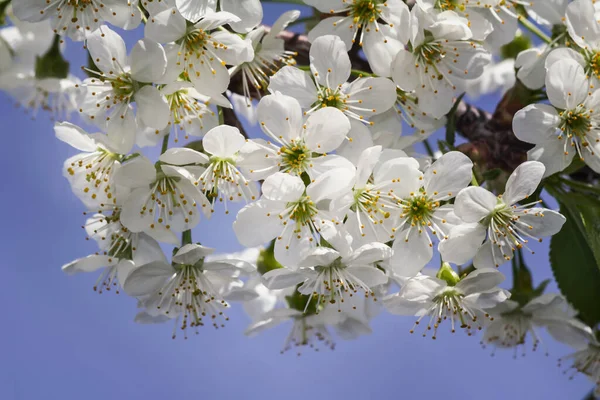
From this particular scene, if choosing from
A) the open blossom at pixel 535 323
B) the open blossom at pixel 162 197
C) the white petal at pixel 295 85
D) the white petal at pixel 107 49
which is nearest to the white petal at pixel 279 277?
the open blossom at pixel 162 197

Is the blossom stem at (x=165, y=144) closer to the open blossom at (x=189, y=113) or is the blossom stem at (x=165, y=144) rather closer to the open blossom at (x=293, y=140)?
the open blossom at (x=189, y=113)

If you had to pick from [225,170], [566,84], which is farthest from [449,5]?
[225,170]

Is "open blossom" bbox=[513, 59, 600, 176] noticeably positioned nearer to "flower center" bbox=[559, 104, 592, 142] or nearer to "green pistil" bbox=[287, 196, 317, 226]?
"flower center" bbox=[559, 104, 592, 142]

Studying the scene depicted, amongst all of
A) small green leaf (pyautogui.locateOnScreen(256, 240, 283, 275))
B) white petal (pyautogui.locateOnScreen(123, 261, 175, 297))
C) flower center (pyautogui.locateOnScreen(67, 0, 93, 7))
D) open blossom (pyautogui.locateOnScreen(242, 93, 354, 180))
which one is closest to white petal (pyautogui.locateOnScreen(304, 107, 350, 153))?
open blossom (pyautogui.locateOnScreen(242, 93, 354, 180))

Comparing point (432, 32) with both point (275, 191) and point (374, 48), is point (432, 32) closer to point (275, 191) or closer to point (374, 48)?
point (374, 48)

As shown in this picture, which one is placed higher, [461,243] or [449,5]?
[449,5]

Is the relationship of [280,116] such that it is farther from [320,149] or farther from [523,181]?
[523,181]

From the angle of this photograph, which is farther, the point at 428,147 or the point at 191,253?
the point at 428,147
